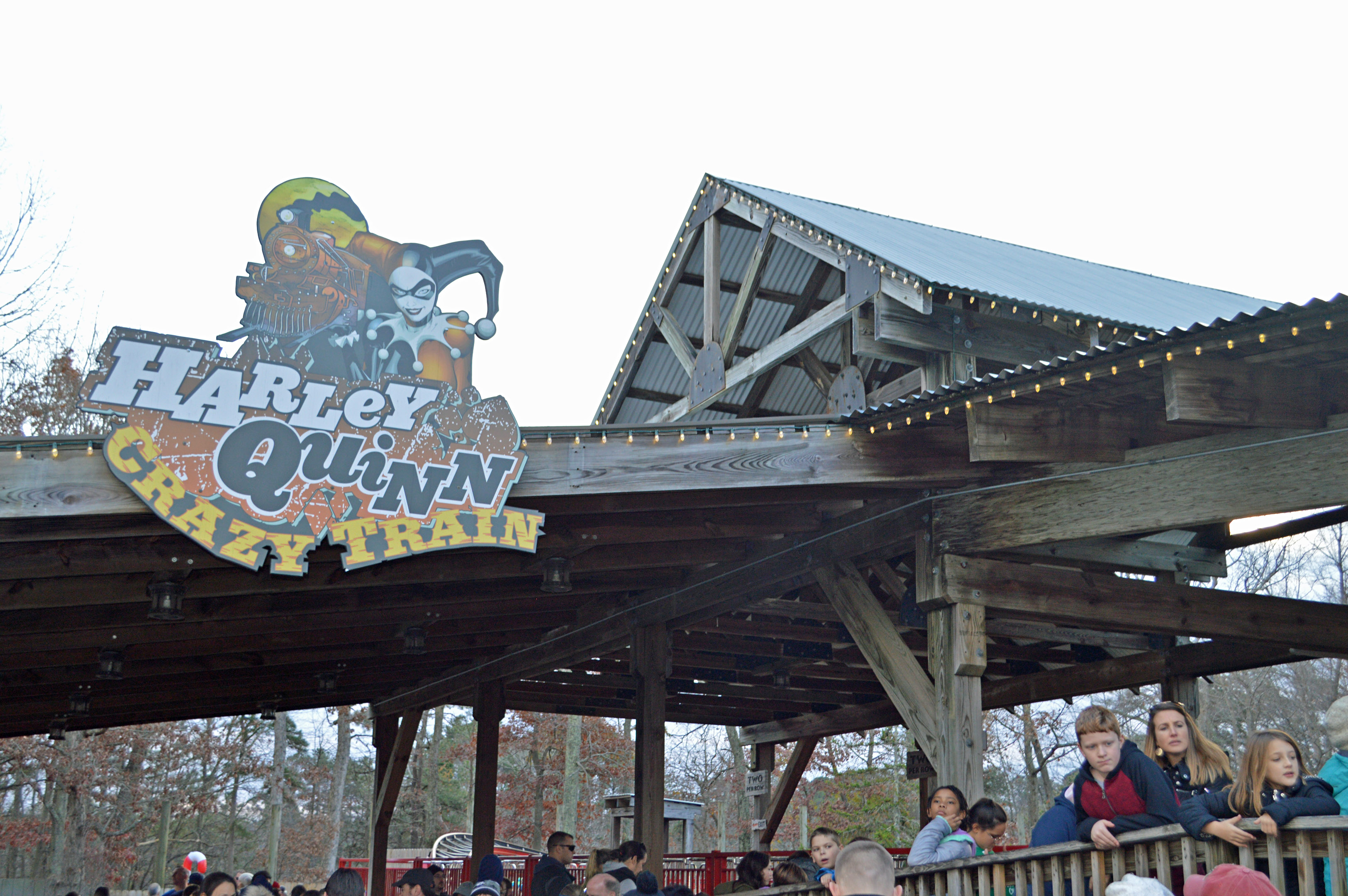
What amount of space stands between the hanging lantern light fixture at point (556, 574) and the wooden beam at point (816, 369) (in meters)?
4.54

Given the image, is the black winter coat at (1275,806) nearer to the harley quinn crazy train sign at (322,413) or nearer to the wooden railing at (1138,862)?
the wooden railing at (1138,862)

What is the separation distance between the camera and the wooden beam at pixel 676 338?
45.6ft

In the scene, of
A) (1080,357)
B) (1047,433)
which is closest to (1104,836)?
(1080,357)

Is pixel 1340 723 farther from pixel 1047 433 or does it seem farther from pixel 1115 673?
pixel 1115 673

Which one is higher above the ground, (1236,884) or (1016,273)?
(1016,273)

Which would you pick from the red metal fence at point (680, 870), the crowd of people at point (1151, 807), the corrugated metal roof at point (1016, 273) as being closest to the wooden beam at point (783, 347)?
the corrugated metal roof at point (1016, 273)

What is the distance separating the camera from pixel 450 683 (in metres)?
15.3

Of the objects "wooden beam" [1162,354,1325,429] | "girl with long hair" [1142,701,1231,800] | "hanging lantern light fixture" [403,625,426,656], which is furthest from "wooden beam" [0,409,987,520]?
"hanging lantern light fixture" [403,625,426,656]

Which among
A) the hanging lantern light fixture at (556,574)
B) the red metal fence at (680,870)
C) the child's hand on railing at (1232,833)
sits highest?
the hanging lantern light fixture at (556,574)

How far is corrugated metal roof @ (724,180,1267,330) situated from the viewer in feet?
34.6

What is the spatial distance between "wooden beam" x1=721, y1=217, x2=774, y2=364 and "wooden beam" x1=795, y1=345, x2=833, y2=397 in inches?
28.0

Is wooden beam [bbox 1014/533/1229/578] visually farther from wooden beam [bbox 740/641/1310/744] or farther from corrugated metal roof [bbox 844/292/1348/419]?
corrugated metal roof [bbox 844/292/1348/419]

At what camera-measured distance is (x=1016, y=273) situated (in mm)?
12398

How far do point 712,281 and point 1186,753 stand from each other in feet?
29.1
